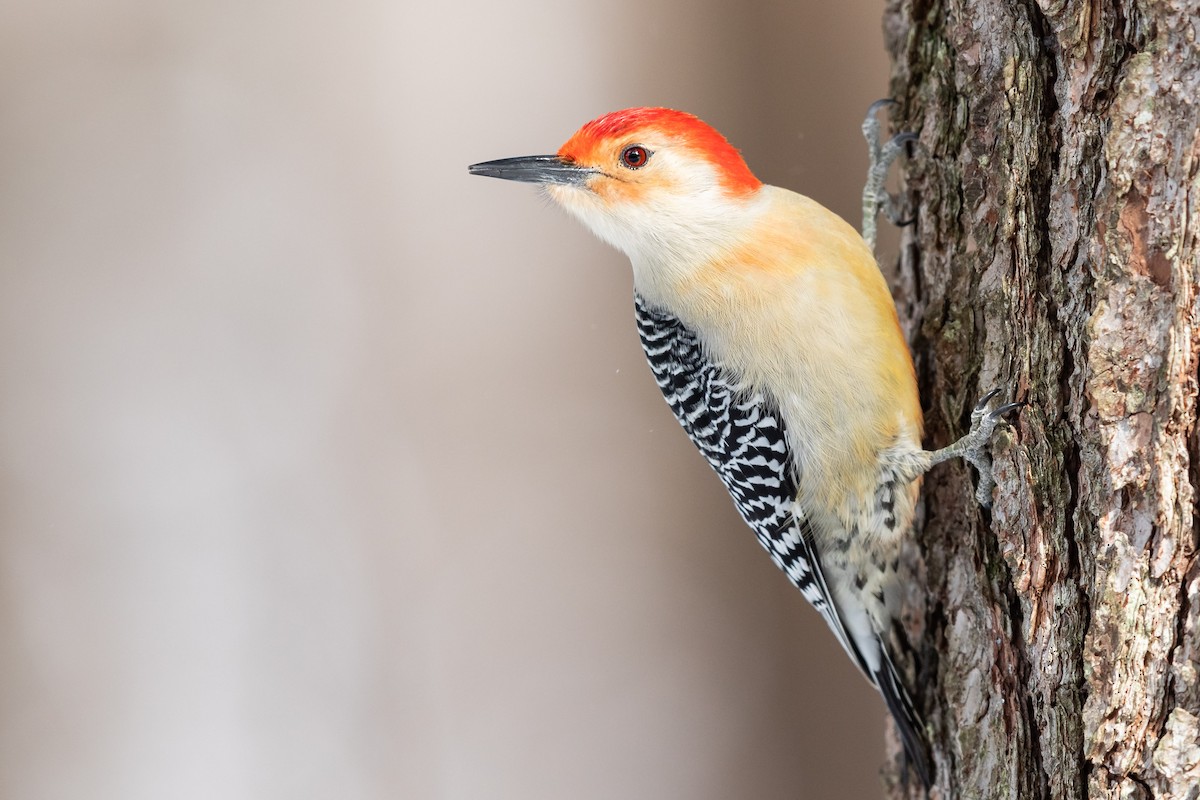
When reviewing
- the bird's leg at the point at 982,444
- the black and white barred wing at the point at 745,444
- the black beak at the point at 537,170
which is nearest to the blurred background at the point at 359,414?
the black and white barred wing at the point at 745,444

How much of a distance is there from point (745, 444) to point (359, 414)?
1438 mm

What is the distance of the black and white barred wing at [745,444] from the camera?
2.29 meters

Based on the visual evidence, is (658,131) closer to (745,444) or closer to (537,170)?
(537,170)

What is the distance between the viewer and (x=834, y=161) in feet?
10.4

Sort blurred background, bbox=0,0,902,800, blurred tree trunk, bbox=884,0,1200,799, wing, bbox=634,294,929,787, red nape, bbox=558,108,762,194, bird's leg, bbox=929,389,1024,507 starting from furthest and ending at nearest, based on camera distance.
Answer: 1. blurred background, bbox=0,0,902,800
2. wing, bbox=634,294,929,787
3. red nape, bbox=558,108,762,194
4. bird's leg, bbox=929,389,1024,507
5. blurred tree trunk, bbox=884,0,1200,799

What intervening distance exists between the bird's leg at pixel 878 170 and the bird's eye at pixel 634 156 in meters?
0.61

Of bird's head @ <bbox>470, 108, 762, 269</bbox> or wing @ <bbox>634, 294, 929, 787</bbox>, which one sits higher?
bird's head @ <bbox>470, 108, 762, 269</bbox>

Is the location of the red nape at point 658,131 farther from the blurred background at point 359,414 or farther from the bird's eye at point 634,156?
the blurred background at point 359,414

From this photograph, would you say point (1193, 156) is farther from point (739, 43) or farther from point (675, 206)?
point (739, 43)

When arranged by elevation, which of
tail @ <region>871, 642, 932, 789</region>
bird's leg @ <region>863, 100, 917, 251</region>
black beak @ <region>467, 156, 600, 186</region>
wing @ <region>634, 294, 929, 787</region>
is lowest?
tail @ <region>871, 642, 932, 789</region>

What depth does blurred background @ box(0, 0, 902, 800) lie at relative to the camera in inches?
115

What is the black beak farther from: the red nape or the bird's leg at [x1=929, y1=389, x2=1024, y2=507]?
the bird's leg at [x1=929, y1=389, x2=1024, y2=507]

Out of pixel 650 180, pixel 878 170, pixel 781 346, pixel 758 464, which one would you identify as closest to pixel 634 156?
pixel 650 180

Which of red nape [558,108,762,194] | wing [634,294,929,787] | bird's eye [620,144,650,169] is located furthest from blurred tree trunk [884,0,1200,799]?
bird's eye [620,144,650,169]
